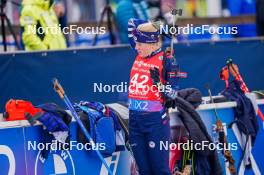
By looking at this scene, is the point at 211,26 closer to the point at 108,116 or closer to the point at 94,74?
the point at 94,74

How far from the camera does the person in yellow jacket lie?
1145 cm

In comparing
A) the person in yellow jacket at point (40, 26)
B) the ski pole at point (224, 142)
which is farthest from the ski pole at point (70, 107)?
the person in yellow jacket at point (40, 26)

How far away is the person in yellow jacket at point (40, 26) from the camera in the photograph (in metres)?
11.4

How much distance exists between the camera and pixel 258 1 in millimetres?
13359

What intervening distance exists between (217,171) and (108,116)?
1.29 meters

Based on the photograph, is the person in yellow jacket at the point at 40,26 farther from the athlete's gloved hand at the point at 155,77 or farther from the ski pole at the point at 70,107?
the athlete's gloved hand at the point at 155,77

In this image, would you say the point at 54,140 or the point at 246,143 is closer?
the point at 54,140

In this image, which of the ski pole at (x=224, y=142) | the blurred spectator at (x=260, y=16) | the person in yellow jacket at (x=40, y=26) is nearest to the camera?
the ski pole at (x=224, y=142)

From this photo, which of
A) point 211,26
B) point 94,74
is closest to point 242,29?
point 211,26

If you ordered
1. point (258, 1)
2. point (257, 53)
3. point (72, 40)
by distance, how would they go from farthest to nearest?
point (72, 40) → point (258, 1) → point (257, 53)

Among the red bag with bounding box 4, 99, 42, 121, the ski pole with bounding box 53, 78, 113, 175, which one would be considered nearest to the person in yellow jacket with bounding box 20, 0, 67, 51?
the red bag with bounding box 4, 99, 42, 121

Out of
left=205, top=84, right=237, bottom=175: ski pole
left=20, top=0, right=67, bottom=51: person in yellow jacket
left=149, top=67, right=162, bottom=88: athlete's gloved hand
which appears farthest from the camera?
left=20, top=0, right=67, bottom=51: person in yellow jacket

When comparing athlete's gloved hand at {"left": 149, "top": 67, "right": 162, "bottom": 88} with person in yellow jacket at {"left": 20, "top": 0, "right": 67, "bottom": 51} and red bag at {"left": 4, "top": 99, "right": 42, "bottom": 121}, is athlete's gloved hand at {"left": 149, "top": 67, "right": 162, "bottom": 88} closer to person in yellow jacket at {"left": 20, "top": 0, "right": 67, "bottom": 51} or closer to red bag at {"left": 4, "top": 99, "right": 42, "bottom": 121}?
red bag at {"left": 4, "top": 99, "right": 42, "bottom": 121}

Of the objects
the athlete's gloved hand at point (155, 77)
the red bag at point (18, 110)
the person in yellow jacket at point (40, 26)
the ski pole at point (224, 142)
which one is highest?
the person in yellow jacket at point (40, 26)
